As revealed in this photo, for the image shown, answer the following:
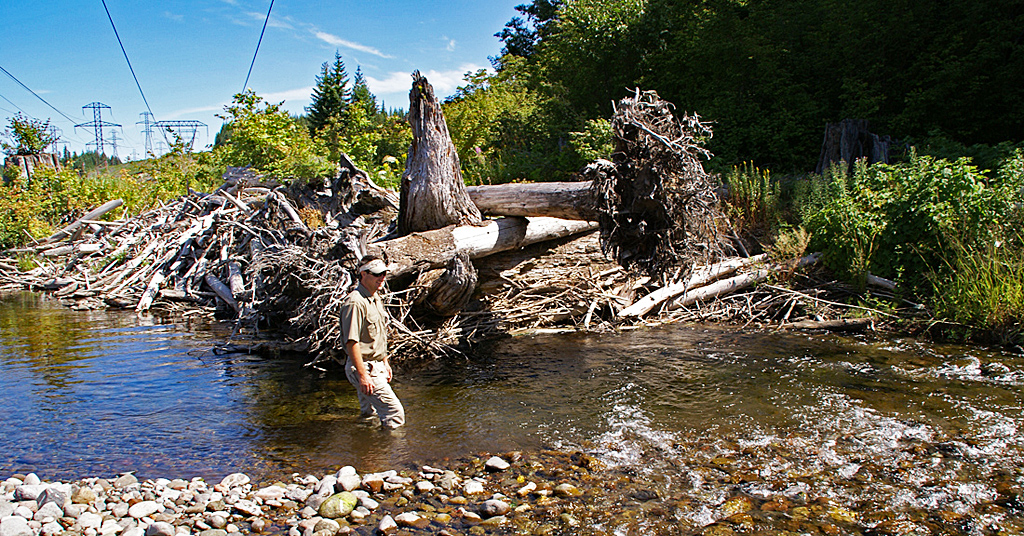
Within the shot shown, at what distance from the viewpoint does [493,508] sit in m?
4.11

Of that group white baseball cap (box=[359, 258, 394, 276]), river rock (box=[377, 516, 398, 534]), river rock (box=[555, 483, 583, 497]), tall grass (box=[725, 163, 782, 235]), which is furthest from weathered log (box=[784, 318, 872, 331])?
river rock (box=[377, 516, 398, 534])

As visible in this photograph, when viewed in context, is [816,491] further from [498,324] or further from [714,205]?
[498,324]

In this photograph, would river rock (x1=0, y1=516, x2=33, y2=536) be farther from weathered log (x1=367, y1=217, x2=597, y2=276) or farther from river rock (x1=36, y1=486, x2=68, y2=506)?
weathered log (x1=367, y1=217, x2=597, y2=276)

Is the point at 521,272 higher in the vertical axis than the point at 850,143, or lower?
lower

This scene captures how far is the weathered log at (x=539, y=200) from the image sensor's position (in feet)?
27.2

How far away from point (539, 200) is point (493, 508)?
5.32 metres

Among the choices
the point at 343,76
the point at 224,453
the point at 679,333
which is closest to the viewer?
the point at 224,453

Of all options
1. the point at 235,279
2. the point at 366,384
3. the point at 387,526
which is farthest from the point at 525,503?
the point at 235,279

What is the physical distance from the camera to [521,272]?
32.5 feet

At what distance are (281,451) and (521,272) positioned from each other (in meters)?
5.34

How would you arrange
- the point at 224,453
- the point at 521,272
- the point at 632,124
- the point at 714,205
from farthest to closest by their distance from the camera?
the point at 521,272 → the point at 714,205 → the point at 632,124 → the point at 224,453

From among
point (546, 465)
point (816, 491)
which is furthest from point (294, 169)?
point (816, 491)

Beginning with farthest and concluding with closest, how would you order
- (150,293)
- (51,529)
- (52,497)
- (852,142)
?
(852,142), (150,293), (52,497), (51,529)

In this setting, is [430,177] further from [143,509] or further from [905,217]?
[905,217]
